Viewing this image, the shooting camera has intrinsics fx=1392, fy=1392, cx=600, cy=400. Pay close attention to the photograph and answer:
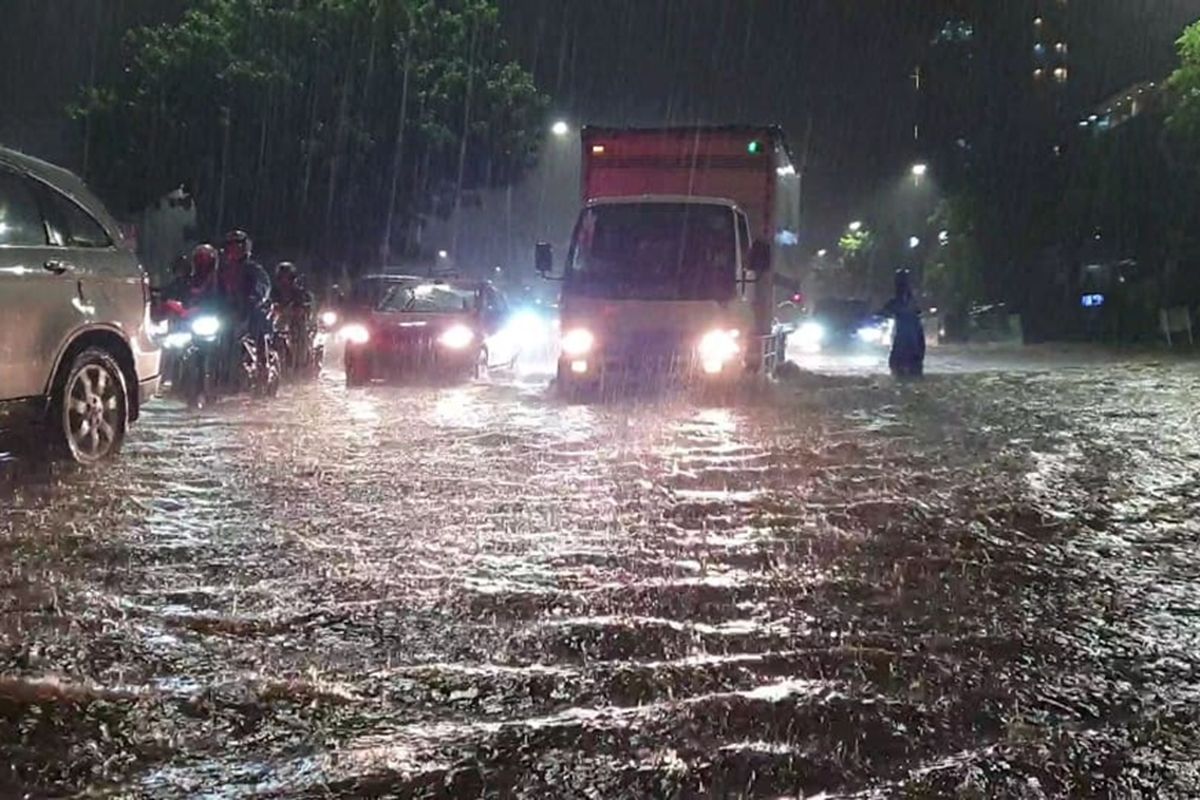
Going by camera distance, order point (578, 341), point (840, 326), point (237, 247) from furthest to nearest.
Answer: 1. point (840, 326)
2. point (578, 341)
3. point (237, 247)

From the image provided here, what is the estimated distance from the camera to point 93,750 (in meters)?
3.79

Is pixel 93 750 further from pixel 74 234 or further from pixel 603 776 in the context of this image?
pixel 74 234

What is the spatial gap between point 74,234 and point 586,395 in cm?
704

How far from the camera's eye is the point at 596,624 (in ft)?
17.0

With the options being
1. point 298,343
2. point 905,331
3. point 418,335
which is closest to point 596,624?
point 418,335

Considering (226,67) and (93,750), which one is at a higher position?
(226,67)

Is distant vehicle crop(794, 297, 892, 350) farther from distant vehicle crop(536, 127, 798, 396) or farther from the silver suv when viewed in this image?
the silver suv

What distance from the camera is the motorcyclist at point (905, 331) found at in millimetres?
19891

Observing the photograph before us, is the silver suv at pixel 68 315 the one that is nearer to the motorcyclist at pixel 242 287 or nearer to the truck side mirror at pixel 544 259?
the motorcyclist at pixel 242 287

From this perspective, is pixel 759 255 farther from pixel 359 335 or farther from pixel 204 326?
pixel 204 326

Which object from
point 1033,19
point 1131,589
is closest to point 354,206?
point 1131,589

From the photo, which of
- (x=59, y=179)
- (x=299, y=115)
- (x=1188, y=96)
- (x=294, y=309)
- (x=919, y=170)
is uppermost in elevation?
(x=919, y=170)

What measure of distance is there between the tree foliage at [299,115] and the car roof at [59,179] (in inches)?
778

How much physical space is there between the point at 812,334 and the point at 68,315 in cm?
2705
